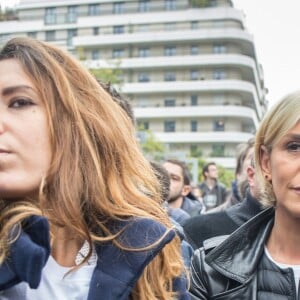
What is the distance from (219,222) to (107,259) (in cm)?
203

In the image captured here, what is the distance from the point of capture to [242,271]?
2.11 metres

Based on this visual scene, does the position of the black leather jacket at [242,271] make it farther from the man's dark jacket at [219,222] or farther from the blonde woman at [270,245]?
the man's dark jacket at [219,222]

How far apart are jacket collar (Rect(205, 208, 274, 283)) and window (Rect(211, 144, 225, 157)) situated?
50.4 meters

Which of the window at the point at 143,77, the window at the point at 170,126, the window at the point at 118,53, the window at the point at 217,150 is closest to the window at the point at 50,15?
the window at the point at 118,53

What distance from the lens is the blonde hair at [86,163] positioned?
162 centimetres

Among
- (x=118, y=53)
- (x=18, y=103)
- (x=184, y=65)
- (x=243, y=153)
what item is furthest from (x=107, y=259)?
(x=118, y=53)

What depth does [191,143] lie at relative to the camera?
5344cm

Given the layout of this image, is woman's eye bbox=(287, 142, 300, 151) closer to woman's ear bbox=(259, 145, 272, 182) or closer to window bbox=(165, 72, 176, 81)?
woman's ear bbox=(259, 145, 272, 182)

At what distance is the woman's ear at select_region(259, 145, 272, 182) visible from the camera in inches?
88.5

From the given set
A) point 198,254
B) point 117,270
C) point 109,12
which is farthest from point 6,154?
point 109,12

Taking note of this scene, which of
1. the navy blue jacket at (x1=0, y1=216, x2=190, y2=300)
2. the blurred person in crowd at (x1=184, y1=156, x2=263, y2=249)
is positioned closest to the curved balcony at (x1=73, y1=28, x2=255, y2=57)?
the blurred person in crowd at (x1=184, y1=156, x2=263, y2=249)

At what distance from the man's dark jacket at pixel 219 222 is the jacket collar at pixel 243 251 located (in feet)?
3.98

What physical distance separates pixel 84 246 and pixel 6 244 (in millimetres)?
303

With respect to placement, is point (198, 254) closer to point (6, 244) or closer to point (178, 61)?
point (6, 244)
